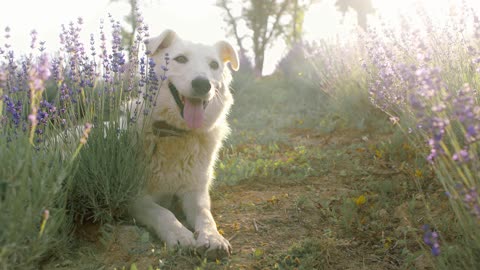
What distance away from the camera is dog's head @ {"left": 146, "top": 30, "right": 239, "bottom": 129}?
11.3 feet

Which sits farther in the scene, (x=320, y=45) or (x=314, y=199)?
(x=320, y=45)

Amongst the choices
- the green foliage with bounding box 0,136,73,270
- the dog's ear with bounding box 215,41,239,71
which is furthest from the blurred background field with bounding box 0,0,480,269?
the dog's ear with bounding box 215,41,239,71

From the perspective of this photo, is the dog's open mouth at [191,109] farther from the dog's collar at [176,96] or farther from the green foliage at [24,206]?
the green foliage at [24,206]

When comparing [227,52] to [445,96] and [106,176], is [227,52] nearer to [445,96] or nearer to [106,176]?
[106,176]

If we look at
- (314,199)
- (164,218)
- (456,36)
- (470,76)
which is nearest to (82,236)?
(164,218)

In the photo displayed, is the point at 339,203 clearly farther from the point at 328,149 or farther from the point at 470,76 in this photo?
the point at 328,149

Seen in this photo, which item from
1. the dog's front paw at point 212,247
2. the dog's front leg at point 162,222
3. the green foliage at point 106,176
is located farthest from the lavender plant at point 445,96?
the green foliage at point 106,176

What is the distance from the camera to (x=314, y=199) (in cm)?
378

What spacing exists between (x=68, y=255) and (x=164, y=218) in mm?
656

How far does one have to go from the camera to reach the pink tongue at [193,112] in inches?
138

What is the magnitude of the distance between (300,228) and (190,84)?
1379 mm

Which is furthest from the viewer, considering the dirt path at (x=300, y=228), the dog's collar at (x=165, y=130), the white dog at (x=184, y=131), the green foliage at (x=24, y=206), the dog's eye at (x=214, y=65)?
the dog's eye at (x=214, y=65)

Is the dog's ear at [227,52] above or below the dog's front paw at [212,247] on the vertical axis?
above

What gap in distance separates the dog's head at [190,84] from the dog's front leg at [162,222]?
2.46 ft
